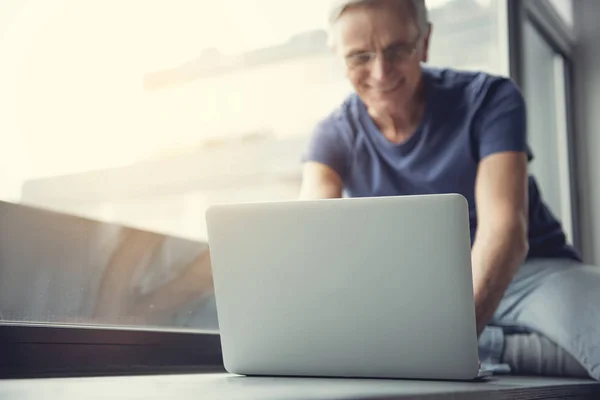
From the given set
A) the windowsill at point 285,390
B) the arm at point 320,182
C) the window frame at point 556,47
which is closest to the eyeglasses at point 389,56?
the arm at point 320,182

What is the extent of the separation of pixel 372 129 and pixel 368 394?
1.17 metres

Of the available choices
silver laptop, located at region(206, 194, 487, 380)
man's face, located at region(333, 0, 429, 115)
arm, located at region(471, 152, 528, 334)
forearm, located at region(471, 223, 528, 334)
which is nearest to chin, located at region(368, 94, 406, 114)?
man's face, located at region(333, 0, 429, 115)

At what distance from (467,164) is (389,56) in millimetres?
318

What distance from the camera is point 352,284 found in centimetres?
96

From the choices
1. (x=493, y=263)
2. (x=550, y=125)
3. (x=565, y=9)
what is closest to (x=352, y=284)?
(x=493, y=263)

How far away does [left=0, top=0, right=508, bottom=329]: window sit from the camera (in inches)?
56.1

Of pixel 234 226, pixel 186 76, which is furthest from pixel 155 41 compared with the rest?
pixel 234 226

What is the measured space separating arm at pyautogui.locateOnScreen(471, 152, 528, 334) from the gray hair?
37 cm

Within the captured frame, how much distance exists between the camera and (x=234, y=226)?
1008 millimetres

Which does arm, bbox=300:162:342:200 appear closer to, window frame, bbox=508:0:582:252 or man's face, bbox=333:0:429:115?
man's face, bbox=333:0:429:115

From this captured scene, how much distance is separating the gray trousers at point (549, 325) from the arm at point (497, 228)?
191 millimetres

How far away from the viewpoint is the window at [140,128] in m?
1.42

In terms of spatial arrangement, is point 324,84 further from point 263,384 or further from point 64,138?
point 263,384

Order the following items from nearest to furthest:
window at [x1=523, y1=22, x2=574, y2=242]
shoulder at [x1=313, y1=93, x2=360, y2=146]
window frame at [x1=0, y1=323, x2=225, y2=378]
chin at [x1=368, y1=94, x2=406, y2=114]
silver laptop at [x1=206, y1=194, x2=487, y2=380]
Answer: silver laptop at [x1=206, y1=194, x2=487, y2=380]
window frame at [x1=0, y1=323, x2=225, y2=378]
chin at [x1=368, y1=94, x2=406, y2=114]
shoulder at [x1=313, y1=93, x2=360, y2=146]
window at [x1=523, y1=22, x2=574, y2=242]
